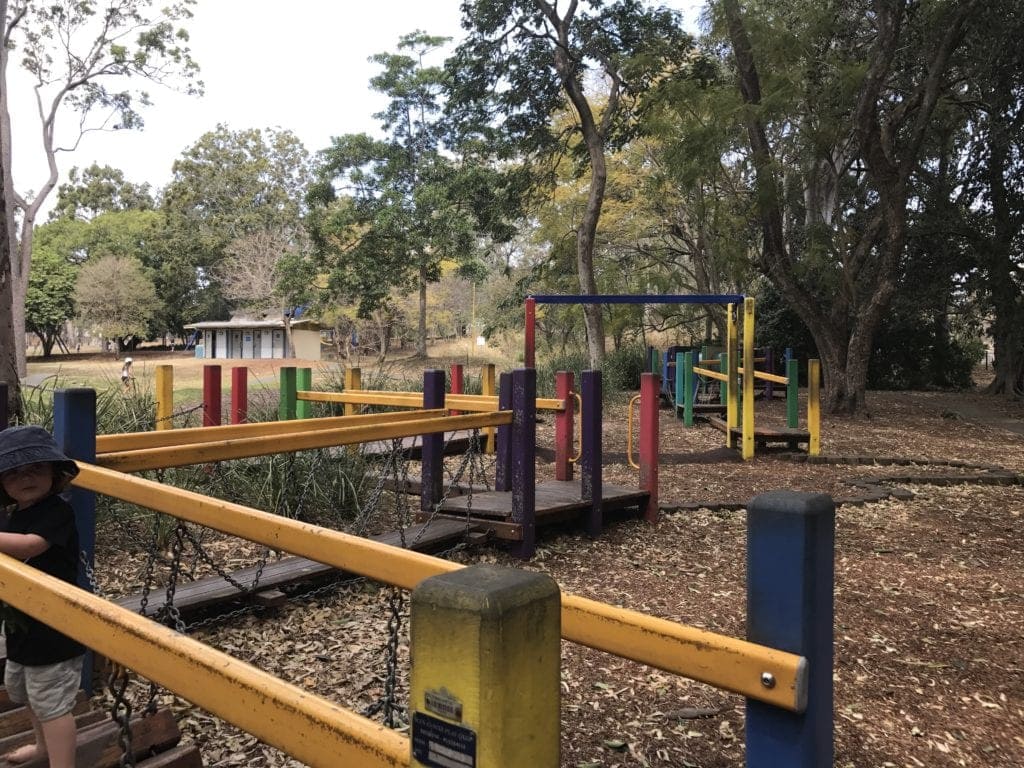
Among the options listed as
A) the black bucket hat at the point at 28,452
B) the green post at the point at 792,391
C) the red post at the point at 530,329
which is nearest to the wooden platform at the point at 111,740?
the black bucket hat at the point at 28,452

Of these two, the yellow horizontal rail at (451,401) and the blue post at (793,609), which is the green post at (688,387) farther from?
the blue post at (793,609)

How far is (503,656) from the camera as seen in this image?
83 cm

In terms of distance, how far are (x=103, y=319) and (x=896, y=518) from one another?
42759 millimetres

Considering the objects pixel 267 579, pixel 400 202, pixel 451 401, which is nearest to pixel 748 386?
pixel 451 401

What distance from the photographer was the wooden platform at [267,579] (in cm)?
356

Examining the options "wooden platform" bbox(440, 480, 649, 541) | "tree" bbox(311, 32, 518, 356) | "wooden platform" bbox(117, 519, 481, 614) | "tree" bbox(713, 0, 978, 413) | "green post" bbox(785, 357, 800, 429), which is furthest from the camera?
"tree" bbox(311, 32, 518, 356)

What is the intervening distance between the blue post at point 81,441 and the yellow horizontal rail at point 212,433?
0.24 metres

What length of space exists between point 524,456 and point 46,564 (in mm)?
2959

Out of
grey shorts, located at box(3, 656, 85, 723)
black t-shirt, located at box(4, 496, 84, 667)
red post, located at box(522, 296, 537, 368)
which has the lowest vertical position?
grey shorts, located at box(3, 656, 85, 723)

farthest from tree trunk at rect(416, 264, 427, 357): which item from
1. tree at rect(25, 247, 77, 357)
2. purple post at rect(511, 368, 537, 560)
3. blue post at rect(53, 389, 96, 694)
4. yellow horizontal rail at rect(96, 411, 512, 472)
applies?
blue post at rect(53, 389, 96, 694)

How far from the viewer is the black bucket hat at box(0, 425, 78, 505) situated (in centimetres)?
212

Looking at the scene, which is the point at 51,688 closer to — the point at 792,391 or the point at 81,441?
the point at 81,441

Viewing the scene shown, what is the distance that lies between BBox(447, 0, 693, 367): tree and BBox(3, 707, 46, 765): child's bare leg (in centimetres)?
1479

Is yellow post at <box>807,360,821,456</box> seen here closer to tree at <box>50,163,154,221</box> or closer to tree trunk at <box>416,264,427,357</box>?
tree trunk at <box>416,264,427,357</box>
